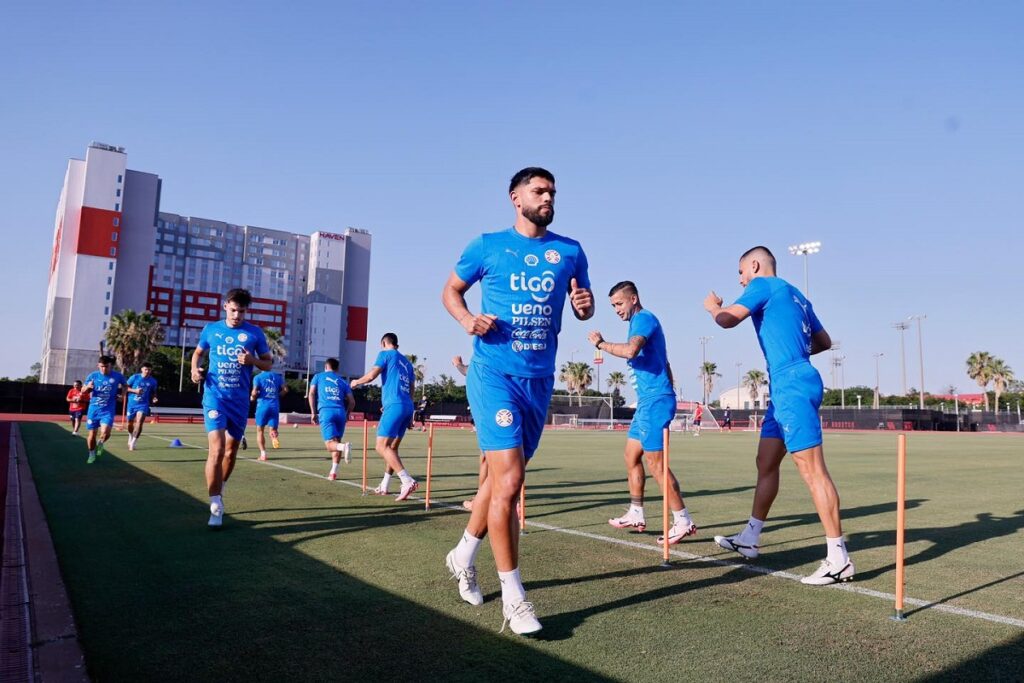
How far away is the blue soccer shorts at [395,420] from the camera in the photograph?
8.96m

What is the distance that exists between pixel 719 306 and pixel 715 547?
84.4 inches

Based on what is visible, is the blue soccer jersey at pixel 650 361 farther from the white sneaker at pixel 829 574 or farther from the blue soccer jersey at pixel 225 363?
the blue soccer jersey at pixel 225 363

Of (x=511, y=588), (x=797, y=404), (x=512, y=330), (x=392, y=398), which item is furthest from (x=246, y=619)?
(x=392, y=398)

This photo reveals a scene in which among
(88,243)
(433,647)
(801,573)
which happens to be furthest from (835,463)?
(88,243)

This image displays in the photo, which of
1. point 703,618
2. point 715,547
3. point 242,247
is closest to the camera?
point 703,618

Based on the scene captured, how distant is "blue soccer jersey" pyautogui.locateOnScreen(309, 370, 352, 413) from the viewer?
12.3m

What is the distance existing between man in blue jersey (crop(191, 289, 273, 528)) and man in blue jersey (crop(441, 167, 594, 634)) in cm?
351

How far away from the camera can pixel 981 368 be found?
89.4m

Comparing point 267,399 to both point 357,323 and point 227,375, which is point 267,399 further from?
point 357,323

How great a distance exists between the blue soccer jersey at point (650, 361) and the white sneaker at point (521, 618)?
3.27m

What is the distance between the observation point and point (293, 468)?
1250cm

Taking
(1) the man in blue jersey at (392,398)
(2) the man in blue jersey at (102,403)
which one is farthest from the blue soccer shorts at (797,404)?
(2) the man in blue jersey at (102,403)

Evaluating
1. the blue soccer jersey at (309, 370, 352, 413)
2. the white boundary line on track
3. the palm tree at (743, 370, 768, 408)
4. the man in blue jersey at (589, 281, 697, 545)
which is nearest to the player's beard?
the man in blue jersey at (589, 281, 697, 545)

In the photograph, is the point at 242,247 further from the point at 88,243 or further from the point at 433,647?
the point at 433,647
